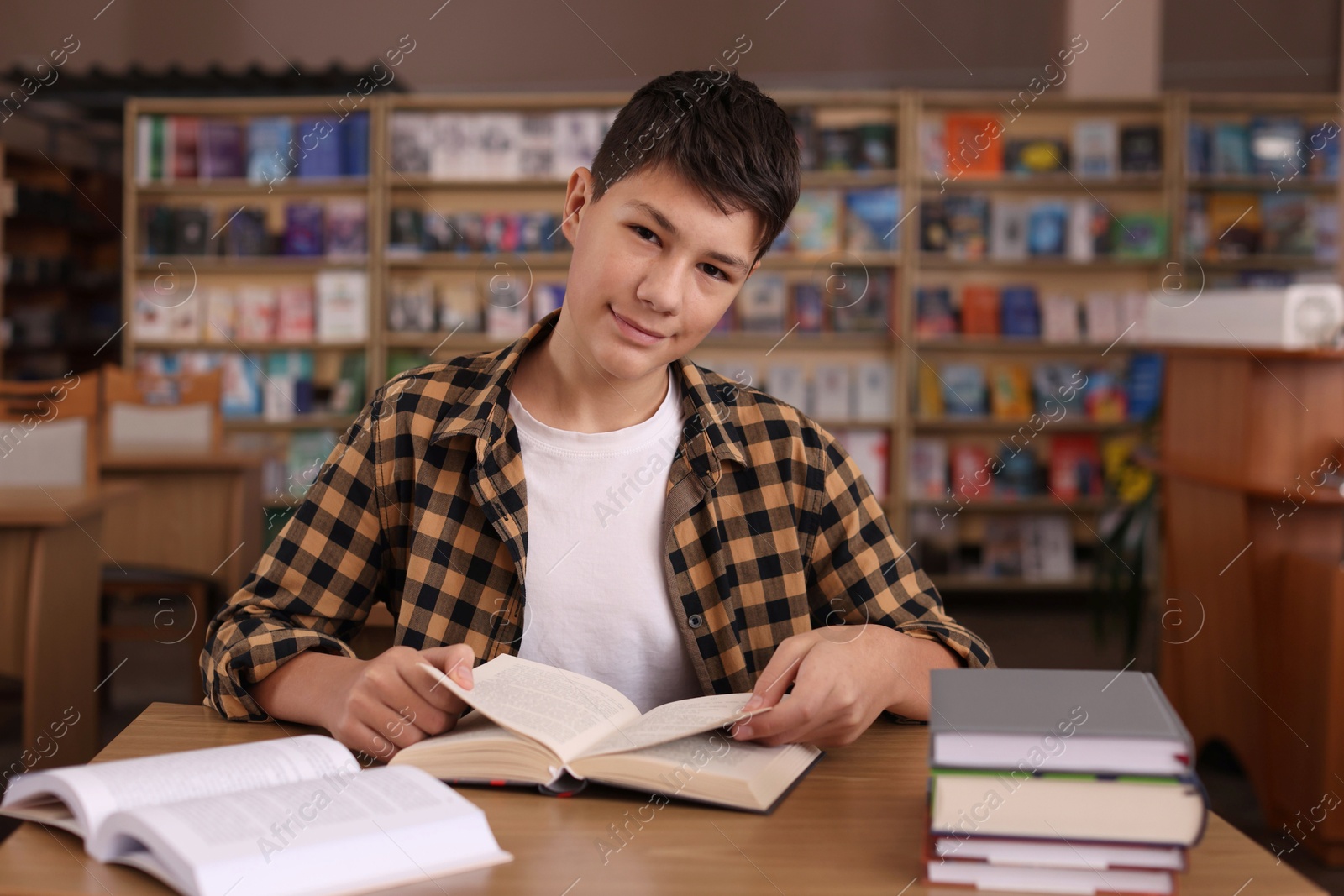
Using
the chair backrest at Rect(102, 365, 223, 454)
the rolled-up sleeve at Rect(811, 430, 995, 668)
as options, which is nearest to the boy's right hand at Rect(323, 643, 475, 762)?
the rolled-up sleeve at Rect(811, 430, 995, 668)

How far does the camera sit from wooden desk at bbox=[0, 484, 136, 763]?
8.71ft

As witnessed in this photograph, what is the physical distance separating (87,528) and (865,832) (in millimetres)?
2538

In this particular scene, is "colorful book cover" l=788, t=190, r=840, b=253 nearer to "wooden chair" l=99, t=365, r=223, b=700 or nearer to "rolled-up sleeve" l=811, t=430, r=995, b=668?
"wooden chair" l=99, t=365, r=223, b=700

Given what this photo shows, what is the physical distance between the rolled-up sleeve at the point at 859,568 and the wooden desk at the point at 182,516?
110 inches

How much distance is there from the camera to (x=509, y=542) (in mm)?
1253

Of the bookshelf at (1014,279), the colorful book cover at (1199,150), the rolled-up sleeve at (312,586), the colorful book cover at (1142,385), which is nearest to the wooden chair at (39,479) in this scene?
the rolled-up sleeve at (312,586)

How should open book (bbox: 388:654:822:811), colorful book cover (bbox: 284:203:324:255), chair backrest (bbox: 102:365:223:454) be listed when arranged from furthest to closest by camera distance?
1. colorful book cover (bbox: 284:203:324:255)
2. chair backrest (bbox: 102:365:223:454)
3. open book (bbox: 388:654:822:811)

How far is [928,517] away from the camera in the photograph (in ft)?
18.0

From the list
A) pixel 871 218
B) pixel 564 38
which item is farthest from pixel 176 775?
pixel 564 38

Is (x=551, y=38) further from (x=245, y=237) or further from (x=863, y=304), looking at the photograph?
(x=863, y=304)

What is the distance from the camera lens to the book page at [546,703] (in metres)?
0.95

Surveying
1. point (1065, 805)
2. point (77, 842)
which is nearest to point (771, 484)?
point (1065, 805)

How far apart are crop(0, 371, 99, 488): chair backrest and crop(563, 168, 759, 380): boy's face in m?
2.38

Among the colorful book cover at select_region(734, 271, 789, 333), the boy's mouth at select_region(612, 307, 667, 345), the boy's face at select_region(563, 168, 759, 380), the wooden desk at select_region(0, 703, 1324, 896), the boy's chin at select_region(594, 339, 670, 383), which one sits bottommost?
the wooden desk at select_region(0, 703, 1324, 896)
